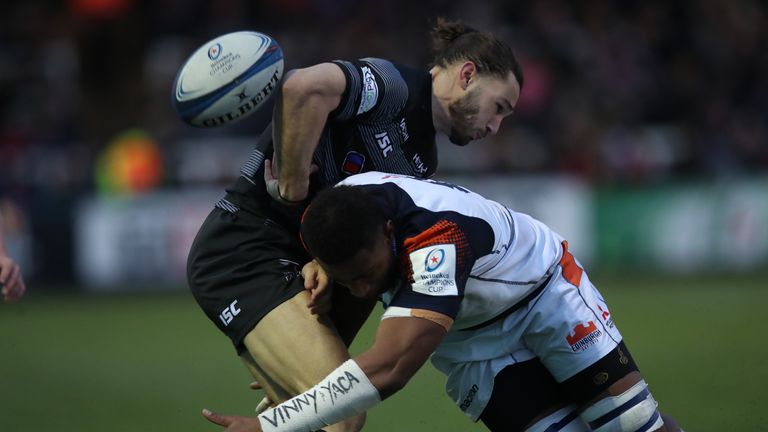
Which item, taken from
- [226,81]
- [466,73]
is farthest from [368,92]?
[226,81]

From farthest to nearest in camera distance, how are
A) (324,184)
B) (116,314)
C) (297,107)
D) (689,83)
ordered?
1. (689,83)
2. (116,314)
3. (324,184)
4. (297,107)

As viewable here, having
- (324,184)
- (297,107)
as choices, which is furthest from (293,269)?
(297,107)

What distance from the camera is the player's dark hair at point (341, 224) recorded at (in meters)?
4.65

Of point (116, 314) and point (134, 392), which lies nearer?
point (134, 392)

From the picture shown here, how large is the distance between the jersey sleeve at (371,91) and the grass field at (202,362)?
8.90 ft

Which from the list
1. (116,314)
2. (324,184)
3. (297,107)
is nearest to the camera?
(297,107)

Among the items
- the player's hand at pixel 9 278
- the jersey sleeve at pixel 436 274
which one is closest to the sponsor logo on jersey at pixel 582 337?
the jersey sleeve at pixel 436 274

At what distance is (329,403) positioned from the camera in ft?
15.3

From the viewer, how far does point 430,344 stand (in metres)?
4.65

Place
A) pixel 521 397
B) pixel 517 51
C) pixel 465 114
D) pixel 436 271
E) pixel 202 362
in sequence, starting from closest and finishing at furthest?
pixel 436 271, pixel 521 397, pixel 465 114, pixel 202 362, pixel 517 51

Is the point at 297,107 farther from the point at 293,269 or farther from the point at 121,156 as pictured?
the point at 121,156

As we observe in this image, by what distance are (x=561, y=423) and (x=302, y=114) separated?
182 centimetres

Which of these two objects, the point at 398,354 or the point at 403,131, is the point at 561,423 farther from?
the point at 403,131

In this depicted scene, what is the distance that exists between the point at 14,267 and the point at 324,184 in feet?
5.06
